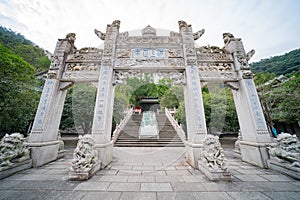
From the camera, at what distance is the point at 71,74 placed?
4812mm

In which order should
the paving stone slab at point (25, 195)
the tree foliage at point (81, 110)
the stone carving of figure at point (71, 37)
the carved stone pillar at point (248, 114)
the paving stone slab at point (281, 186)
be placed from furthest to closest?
1. the tree foliage at point (81, 110)
2. the stone carving of figure at point (71, 37)
3. the carved stone pillar at point (248, 114)
4. the paving stone slab at point (281, 186)
5. the paving stone slab at point (25, 195)

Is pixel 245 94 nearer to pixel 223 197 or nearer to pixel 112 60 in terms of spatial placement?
pixel 223 197

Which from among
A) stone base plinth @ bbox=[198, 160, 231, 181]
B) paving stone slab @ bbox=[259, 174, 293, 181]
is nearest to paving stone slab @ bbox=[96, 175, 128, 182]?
stone base plinth @ bbox=[198, 160, 231, 181]

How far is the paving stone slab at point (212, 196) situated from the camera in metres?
2.05

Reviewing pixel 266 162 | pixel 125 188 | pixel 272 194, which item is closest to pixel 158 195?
pixel 125 188

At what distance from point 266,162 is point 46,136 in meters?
7.05

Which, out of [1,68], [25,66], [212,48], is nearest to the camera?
[212,48]

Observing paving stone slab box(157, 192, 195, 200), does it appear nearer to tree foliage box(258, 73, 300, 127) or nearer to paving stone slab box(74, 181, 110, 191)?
paving stone slab box(74, 181, 110, 191)

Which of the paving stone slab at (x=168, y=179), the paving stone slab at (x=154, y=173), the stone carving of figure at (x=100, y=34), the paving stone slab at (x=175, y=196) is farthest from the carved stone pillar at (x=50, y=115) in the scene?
the paving stone slab at (x=175, y=196)

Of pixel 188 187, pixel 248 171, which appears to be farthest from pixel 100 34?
pixel 248 171

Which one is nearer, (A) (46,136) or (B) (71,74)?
(A) (46,136)

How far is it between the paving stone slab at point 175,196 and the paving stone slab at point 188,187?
0.14 m

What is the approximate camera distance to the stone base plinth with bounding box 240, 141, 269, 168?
362 cm

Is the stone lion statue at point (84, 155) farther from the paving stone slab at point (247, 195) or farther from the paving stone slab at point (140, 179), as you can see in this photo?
the paving stone slab at point (247, 195)
